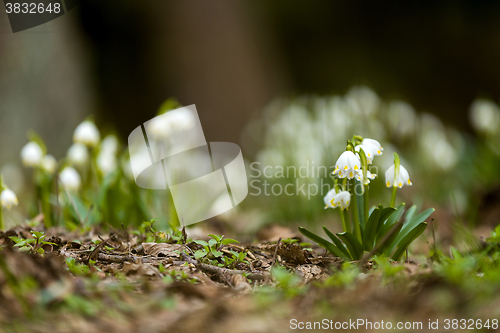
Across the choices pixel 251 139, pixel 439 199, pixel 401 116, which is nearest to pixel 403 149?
pixel 401 116

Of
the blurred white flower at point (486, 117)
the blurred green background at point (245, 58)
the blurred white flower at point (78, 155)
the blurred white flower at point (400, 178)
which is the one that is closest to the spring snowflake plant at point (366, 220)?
the blurred white flower at point (400, 178)

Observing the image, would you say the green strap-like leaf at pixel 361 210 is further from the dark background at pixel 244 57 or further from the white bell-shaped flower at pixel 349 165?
the dark background at pixel 244 57

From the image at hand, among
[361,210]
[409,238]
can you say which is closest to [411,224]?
[409,238]

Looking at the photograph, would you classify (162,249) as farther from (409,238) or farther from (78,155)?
(78,155)

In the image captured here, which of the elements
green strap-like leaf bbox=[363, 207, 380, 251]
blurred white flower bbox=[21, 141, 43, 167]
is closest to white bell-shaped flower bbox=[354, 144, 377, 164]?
green strap-like leaf bbox=[363, 207, 380, 251]

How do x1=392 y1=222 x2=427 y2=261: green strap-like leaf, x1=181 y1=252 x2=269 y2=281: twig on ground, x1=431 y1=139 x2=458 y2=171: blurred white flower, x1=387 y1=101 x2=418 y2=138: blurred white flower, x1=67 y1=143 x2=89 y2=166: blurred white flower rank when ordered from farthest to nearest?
1. x1=387 y1=101 x2=418 y2=138: blurred white flower
2. x1=431 y1=139 x2=458 y2=171: blurred white flower
3. x1=67 y1=143 x2=89 y2=166: blurred white flower
4. x1=392 y1=222 x2=427 y2=261: green strap-like leaf
5. x1=181 y1=252 x2=269 y2=281: twig on ground

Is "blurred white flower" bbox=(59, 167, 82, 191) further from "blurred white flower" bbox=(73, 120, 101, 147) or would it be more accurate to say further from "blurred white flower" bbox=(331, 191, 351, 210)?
"blurred white flower" bbox=(331, 191, 351, 210)

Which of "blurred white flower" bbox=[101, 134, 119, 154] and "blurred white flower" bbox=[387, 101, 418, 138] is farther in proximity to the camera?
"blurred white flower" bbox=[387, 101, 418, 138]
